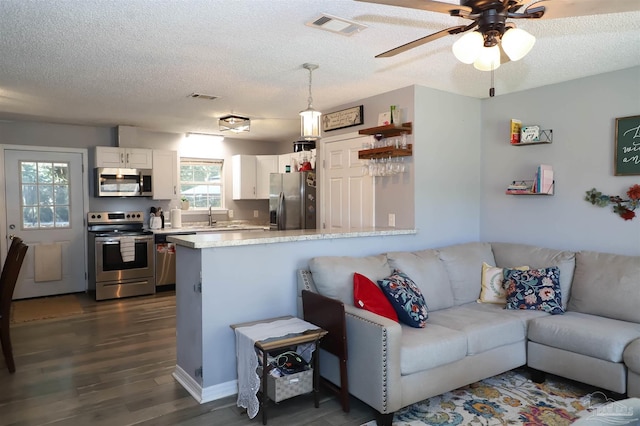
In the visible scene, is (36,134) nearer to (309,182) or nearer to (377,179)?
(309,182)

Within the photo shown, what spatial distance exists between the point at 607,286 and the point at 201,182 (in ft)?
18.7

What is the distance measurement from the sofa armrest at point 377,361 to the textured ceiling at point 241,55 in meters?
Answer: 1.79

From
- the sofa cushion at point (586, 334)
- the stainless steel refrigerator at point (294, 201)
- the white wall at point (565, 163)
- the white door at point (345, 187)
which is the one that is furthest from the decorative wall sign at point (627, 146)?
the stainless steel refrigerator at point (294, 201)

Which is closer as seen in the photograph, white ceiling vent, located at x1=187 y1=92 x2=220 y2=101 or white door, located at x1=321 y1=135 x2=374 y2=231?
white ceiling vent, located at x1=187 y1=92 x2=220 y2=101

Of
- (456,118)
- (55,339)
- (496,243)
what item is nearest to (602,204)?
(496,243)

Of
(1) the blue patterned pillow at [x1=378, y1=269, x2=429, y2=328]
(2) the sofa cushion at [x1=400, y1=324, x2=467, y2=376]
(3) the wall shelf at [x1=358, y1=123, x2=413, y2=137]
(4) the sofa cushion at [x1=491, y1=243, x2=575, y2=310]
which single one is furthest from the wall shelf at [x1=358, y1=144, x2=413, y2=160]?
(2) the sofa cushion at [x1=400, y1=324, x2=467, y2=376]

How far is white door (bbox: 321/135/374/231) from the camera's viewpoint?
4.53 meters

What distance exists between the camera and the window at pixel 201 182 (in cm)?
696

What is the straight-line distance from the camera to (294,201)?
5.84 m

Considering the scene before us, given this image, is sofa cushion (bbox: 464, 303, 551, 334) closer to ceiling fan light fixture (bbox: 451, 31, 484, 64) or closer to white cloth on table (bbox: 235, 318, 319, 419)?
white cloth on table (bbox: 235, 318, 319, 419)

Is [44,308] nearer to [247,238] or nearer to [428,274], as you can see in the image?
[247,238]

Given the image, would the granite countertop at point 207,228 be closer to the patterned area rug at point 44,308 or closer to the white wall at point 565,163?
the patterned area rug at point 44,308

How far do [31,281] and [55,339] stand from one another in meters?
2.18

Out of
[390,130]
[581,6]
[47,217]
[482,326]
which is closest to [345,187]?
[390,130]
